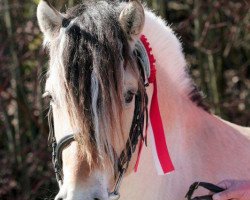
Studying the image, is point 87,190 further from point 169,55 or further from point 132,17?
point 169,55

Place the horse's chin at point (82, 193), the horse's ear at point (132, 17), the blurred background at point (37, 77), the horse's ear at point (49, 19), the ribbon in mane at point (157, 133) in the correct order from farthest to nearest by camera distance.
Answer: the blurred background at point (37, 77) → the ribbon in mane at point (157, 133) → the horse's ear at point (49, 19) → the horse's ear at point (132, 17) → the horse's chin at point (82, 193)

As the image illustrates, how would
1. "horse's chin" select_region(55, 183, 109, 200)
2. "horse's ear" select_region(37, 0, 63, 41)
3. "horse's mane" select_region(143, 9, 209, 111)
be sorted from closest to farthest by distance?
"horse's chin" select_region(55, 183, 109, 200) < "horse's ear" select_region(37, 0, 63, 41) < "horse's mane" select_region(143, 9, 209, 111)

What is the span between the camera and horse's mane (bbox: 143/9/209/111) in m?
3.19

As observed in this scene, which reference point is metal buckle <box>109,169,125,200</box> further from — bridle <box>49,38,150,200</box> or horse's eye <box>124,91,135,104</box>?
horse's eye <box>124,91,135,104</box>

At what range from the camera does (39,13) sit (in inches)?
116

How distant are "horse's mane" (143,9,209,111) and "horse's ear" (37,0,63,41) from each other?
468 mm

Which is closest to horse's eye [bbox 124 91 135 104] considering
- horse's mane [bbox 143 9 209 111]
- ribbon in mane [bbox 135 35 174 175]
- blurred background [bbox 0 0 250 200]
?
ribbon in mane [bbox 135 35 174 175]

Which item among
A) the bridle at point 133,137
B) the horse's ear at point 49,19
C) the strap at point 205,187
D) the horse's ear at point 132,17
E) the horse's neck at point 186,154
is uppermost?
the horse's ear at point 49,19

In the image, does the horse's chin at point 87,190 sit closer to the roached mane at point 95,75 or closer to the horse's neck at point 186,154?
the roached mane at point 95,75

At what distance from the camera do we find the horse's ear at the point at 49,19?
2.89 meters

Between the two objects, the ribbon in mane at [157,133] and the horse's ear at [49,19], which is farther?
the ribbon in mane at [157,133]

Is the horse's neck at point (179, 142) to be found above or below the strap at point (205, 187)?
above

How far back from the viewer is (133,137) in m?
2.80

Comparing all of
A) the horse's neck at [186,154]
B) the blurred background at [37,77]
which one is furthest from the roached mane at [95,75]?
the blurred background at [37,77]
